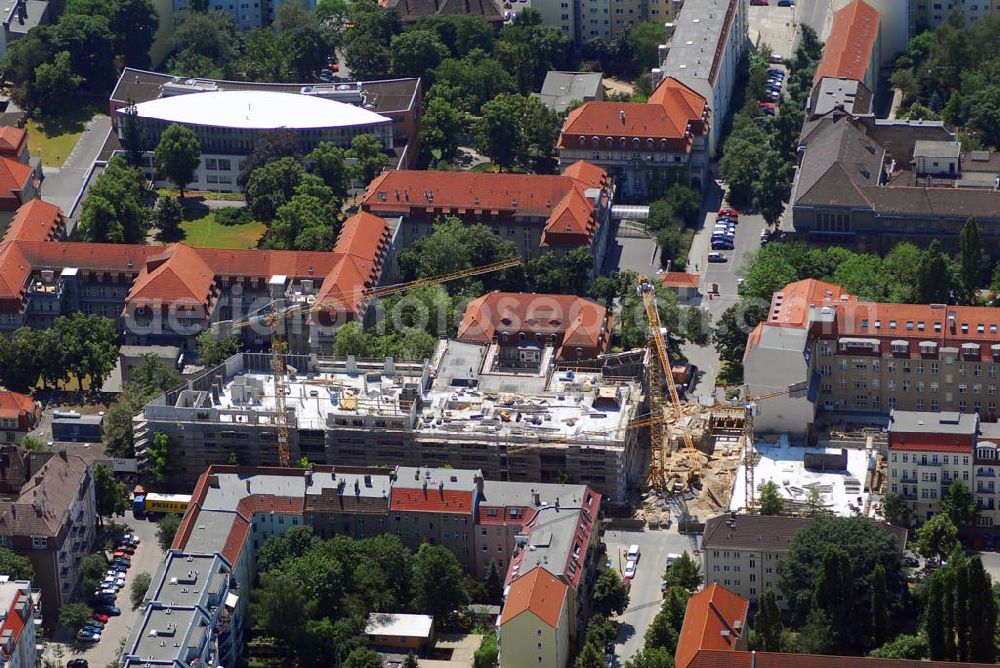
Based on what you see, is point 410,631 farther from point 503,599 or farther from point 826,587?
point 826,587

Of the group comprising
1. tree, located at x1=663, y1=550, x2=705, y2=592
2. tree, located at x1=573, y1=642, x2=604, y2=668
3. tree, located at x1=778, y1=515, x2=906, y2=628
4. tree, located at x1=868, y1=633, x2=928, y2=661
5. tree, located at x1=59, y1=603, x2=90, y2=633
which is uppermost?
tree, located at x1=778, y1=515, x2=906, y2=628

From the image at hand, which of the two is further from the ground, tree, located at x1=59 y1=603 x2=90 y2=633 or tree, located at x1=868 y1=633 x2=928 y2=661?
tree, located at x1=868 y1=633 x2=928 y2=661

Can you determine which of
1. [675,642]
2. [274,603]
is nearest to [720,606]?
[675,642]

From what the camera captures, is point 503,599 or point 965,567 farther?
point 503,599

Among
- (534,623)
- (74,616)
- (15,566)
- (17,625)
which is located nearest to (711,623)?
(534,623)

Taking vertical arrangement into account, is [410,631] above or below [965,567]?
below

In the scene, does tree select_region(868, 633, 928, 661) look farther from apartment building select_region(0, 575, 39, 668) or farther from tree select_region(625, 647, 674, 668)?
apartment building select_region(0, 575, 39, 668)

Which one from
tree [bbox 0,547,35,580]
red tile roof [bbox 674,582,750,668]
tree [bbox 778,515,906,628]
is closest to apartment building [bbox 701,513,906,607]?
tree [bbox 778,515,906,628]

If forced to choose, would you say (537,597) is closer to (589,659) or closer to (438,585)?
(589,659)
